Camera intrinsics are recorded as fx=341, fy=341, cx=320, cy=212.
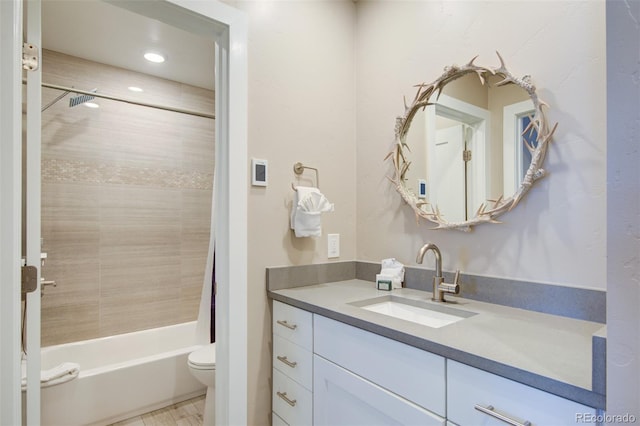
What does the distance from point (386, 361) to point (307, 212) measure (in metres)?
0.78

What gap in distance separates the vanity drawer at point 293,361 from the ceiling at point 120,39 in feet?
6.44

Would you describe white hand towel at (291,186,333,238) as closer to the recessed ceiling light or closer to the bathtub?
the bathtub

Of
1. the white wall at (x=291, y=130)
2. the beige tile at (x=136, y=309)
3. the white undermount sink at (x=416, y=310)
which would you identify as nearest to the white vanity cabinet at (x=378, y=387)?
the white wall at (x=291, y=130)

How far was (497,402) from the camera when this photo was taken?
0.81 m

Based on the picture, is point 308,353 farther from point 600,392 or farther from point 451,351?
point 600,392

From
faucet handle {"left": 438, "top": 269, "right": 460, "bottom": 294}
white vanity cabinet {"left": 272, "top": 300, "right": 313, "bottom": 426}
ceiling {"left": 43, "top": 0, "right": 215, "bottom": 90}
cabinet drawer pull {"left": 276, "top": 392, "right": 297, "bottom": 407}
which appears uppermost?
ceiling {"left": 43, "top": 0, "right": 215, "bottom": 90}

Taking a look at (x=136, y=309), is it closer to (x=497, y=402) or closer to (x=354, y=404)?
(x=354, y=404)

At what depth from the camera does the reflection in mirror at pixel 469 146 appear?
50.6 inches

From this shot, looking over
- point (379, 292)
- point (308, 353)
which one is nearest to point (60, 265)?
point (308, 353)

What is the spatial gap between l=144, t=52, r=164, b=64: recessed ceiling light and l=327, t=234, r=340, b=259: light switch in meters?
1.93

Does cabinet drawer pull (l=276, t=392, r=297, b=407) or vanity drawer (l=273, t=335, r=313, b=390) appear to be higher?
vanity drawer (l=273, t=335, r=313, b=390)

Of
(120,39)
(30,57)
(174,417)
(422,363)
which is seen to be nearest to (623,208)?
(422,363)

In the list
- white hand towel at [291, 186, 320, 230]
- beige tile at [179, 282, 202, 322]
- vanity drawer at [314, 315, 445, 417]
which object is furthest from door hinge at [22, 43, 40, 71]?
beige tile at [179, 282, 202, 322]

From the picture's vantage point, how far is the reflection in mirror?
1286mm
